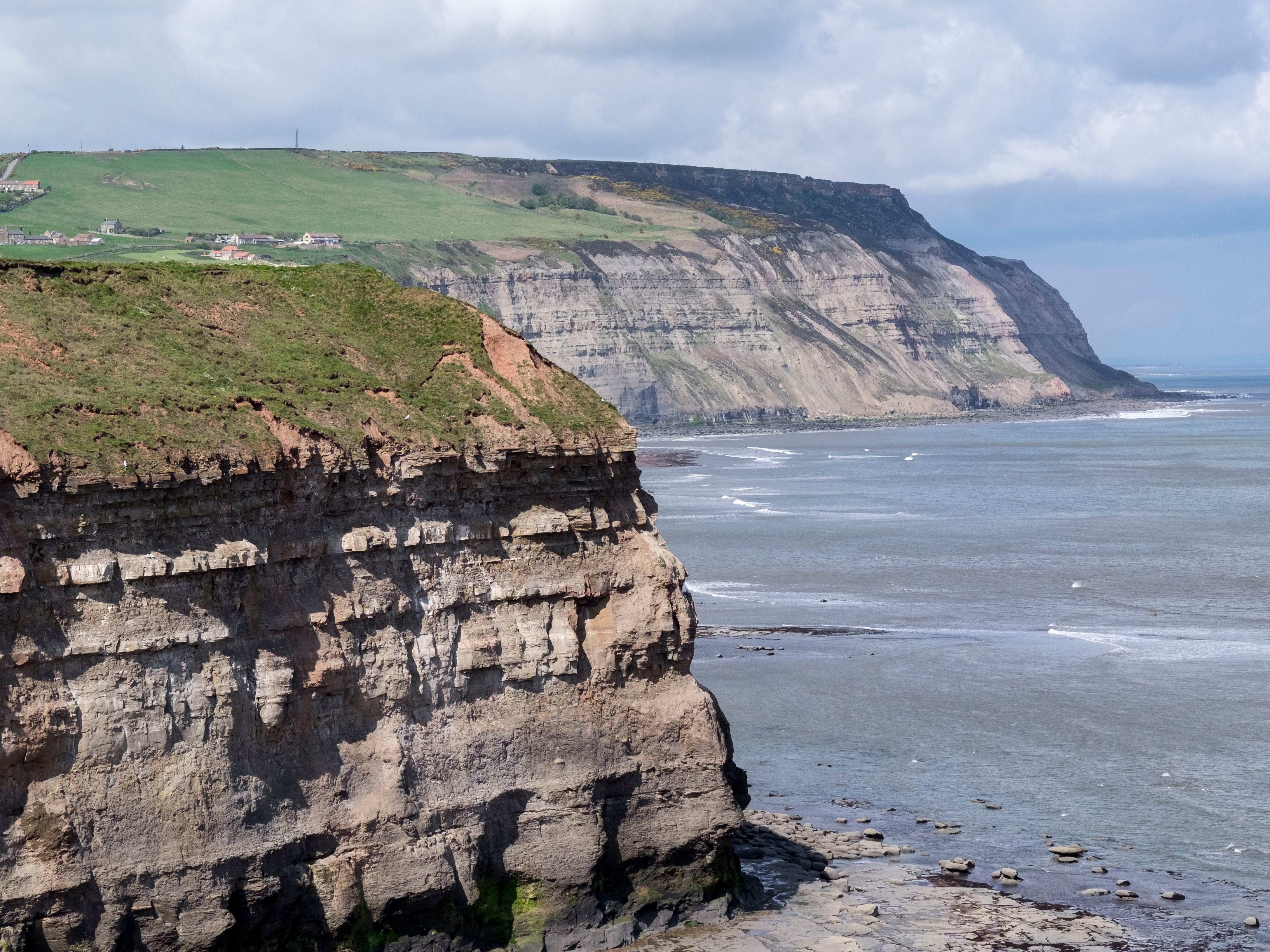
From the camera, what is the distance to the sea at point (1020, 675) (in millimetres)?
30531

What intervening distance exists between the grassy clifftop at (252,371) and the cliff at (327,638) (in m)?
0.06

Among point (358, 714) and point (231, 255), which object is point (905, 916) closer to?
point (358, 714)

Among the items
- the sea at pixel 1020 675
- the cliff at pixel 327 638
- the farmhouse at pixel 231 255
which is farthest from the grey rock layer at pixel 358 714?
the farmhouse at pixel 231 255

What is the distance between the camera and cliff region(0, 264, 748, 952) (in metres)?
18.9

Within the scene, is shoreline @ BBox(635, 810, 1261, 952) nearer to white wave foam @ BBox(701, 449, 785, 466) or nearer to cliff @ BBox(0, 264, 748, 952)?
cliff @ BBox(0, 264, 748, 952)

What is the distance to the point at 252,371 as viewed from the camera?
22750 mm

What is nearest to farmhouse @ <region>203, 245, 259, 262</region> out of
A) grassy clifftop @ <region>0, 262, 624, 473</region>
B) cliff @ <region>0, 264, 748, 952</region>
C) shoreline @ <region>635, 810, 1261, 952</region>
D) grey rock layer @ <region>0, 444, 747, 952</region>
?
grassy clifftop @ <region>0, 262, 624, 473</region>

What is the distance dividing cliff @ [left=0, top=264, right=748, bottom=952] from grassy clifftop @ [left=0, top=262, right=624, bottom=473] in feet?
0.20

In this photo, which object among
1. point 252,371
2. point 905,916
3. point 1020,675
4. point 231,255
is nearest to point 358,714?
point 252,371

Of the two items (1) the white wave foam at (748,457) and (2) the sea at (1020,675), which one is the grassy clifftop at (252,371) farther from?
(1) the white wave foam at (748,457)

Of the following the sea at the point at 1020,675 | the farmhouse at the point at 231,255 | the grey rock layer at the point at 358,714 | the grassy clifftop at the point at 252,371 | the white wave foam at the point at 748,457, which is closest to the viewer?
the grey rock layer at the point at 358,714

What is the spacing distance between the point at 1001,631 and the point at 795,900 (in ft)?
90.8

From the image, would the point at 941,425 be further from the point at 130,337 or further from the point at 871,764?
the point at 130,337

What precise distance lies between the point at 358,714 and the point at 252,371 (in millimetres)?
5759
